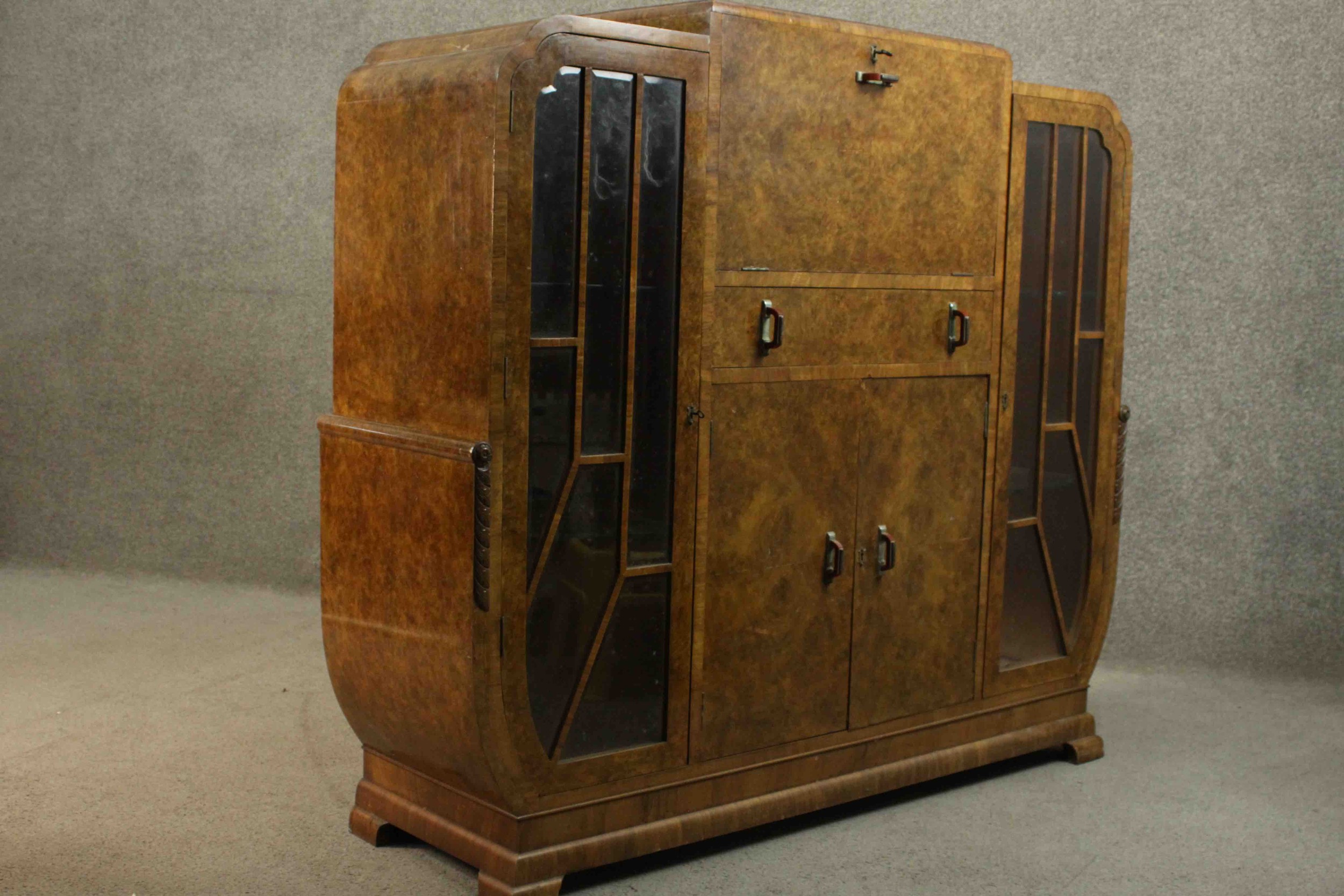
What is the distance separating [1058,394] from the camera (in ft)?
11.7

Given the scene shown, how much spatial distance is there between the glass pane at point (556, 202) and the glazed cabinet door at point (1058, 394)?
3.82 feet

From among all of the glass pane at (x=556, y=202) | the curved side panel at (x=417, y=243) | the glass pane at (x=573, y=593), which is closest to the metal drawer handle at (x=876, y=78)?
the glass pane at (x=556, y=202)

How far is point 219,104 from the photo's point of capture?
5.02 m

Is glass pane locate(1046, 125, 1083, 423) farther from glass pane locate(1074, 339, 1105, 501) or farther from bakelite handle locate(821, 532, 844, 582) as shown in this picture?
bakelite handle locate(821, 532, 844, 582)

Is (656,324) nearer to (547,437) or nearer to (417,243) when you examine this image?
(547,437)

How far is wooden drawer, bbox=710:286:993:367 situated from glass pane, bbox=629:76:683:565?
12 centimetres

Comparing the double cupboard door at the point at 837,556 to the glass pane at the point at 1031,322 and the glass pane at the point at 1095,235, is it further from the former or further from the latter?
the glass pane at the point at 1095,235

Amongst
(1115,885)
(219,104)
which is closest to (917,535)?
(1115,885)

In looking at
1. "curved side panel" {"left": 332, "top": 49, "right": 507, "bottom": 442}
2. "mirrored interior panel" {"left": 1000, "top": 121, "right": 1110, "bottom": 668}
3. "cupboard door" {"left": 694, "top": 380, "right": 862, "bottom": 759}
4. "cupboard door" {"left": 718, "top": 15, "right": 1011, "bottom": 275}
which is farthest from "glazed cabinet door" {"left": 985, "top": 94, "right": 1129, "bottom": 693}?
"curved side panel" {"left": 332, "top": 49, "right": 507, "bottom": 442}

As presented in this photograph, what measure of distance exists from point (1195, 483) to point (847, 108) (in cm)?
203

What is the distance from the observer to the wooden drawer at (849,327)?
9.51ft

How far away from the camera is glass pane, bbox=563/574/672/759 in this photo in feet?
9.17

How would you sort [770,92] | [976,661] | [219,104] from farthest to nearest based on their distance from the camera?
[219,104] < [976,661] < [770,92]

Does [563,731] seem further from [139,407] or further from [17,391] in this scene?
[17,391]
